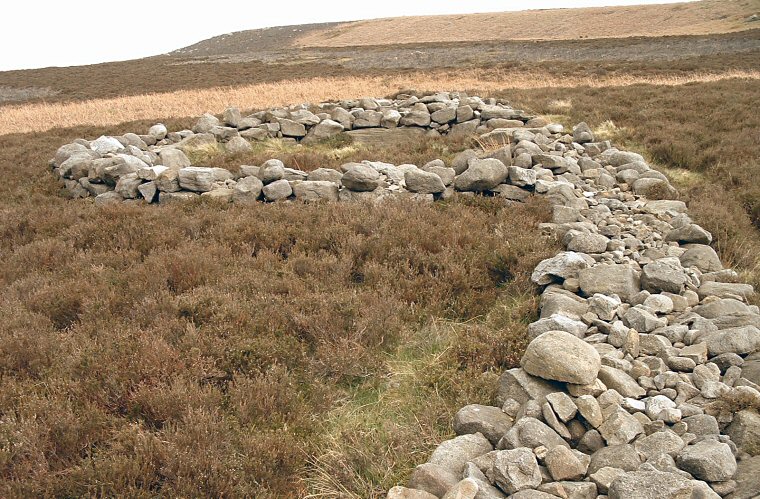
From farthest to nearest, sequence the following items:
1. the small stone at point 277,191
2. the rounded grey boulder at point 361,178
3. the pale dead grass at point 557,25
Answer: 1. the pale dead grass at point 557,25
2. the small stone at point 277,191
3. the rounded grey boulder at point 361,178

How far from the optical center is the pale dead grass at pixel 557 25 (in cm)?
6719

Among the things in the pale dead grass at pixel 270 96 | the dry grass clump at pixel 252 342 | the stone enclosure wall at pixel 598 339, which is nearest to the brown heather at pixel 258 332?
the dry grass clump at pixel 252 342

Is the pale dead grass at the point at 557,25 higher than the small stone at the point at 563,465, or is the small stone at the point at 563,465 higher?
the pale dead grass at the point at 557,25

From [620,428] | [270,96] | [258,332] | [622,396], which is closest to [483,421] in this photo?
[620,428]

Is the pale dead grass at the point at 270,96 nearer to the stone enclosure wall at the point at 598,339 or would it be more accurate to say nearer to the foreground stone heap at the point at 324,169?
the foreground stone heap at the point at 324,169

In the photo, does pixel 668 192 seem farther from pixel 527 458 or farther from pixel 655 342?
pixel 527 458

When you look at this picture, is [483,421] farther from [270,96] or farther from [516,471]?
[270,96]

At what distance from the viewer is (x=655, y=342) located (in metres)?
4.84

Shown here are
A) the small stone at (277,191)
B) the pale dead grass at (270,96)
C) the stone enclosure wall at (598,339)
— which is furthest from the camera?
the pale dead grass at (270,96)

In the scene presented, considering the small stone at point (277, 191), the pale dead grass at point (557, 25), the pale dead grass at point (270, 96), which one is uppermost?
the pale dead grass at point (557, 25)

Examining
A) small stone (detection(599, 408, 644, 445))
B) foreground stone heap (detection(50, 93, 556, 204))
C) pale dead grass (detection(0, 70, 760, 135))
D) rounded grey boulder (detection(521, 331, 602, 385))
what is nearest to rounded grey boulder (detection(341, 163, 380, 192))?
foreground stone heap (detection(50, 93, 556, 204))

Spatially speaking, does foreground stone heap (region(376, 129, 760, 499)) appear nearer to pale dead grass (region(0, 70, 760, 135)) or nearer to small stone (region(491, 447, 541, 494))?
small stone (region(491, 447, 541, 494))

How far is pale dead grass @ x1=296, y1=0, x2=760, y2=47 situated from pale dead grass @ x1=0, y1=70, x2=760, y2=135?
135 feet

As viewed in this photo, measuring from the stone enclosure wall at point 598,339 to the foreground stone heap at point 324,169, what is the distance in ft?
0.18
